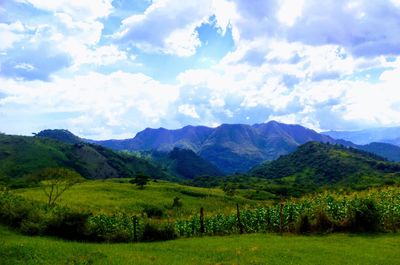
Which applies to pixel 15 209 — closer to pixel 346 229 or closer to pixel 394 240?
pixel 346 229

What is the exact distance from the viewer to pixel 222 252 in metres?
33.9

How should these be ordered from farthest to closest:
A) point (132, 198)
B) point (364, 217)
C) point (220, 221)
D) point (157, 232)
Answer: point (132, 198)
point (220, 221)
point (157, 232)
point (364, 217)

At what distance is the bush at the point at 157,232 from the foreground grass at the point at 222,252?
3.84 metres

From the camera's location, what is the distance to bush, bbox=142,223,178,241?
44287 millimetres

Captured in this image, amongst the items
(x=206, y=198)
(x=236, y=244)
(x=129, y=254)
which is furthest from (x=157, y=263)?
(x=206, y=198)

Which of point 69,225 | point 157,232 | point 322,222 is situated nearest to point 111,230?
point 69,225

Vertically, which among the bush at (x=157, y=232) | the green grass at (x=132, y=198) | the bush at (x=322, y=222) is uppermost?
the bush at (x=322, y=222)

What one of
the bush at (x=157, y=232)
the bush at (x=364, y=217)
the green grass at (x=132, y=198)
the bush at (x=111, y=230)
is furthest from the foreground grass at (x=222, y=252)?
the green grass at (x=132, y=198)

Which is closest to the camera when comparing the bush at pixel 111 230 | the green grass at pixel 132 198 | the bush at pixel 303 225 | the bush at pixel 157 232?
the bush at pixel 111 230

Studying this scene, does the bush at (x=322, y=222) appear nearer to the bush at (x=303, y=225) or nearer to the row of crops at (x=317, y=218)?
the row of crops at (x=317, y=218)

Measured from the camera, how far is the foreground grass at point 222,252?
3011cm

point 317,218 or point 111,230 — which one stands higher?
point 317,218

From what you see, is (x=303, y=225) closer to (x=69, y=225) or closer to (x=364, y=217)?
(x=364, y=217)

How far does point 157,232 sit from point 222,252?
40.9 feet
